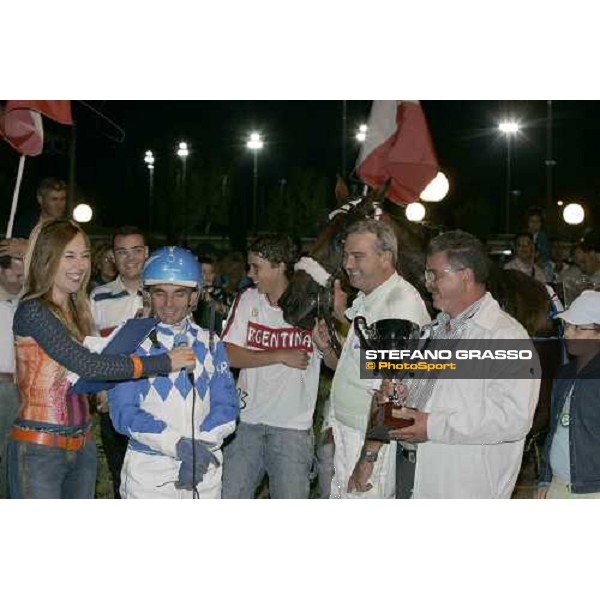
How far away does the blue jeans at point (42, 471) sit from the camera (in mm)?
4164

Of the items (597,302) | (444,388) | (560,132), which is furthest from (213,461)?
(560,132)

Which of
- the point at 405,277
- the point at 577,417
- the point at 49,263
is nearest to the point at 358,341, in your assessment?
the point at 577,417

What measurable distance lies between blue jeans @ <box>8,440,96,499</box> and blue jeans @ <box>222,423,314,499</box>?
1.28m

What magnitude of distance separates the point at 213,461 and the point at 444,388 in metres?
1.10

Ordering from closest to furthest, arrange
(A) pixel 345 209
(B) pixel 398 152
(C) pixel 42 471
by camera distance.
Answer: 1. (C) pixel 42 471
2. (A) pixel 345 209
3. (B) pixel 398 152

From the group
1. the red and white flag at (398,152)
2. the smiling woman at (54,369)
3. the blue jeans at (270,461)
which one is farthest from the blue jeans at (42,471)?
the red and white flag at (398,152)

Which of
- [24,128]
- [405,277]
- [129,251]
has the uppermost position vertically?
[24,128]

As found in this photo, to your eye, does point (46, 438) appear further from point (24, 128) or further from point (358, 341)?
point (24, 128)

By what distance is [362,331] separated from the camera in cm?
466

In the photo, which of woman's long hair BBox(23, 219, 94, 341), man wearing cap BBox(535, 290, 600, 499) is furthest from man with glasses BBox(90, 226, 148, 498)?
man wearing cap BBox(535, 290, 600, 499)

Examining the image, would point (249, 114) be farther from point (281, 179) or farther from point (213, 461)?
point (213, 461)

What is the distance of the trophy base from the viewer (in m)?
4.28

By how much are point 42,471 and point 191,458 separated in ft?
2.15

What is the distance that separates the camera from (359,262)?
474 centimetres
